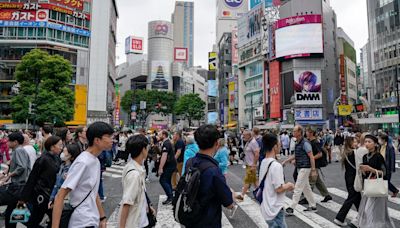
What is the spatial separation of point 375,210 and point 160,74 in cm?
10309

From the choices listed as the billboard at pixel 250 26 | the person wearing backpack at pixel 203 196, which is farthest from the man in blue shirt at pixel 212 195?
the billboard at pixel 250 26

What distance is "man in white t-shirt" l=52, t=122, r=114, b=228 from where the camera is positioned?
8.57 feet

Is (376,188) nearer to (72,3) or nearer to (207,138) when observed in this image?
(207,138)

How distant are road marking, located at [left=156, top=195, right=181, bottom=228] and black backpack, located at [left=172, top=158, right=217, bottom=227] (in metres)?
3.36

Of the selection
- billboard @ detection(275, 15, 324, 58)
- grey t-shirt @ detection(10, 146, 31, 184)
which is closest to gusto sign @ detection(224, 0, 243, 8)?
billboard @ detection(275, 15, 324, 58)

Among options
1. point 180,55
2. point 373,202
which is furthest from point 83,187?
point 180,55

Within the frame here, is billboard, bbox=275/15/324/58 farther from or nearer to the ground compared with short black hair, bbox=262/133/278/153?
farther from the ground

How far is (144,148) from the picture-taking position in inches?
140

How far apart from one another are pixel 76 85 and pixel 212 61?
44474mm

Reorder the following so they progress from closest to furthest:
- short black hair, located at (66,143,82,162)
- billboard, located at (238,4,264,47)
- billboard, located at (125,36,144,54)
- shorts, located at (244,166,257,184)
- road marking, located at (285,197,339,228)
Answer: short black hair, located at (66,143,82,162)
road marking, located at (285,197,339,228)
shorts, located at (244,166,257,184)
billboard, located at (238,4,264,47)
billboard, located at (125,36,144,54)

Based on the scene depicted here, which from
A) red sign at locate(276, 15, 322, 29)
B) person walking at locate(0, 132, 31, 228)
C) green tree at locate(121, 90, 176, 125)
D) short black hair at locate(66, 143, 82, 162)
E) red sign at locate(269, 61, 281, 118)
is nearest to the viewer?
short black hair at locate(66, 143, 82, 162)

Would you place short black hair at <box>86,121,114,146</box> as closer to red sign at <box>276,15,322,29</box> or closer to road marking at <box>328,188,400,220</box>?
road marking at <box>328,188,400,220</box>

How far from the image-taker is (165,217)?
6484mm

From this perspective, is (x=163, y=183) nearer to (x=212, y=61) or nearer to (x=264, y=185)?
(x=264, y=185)
